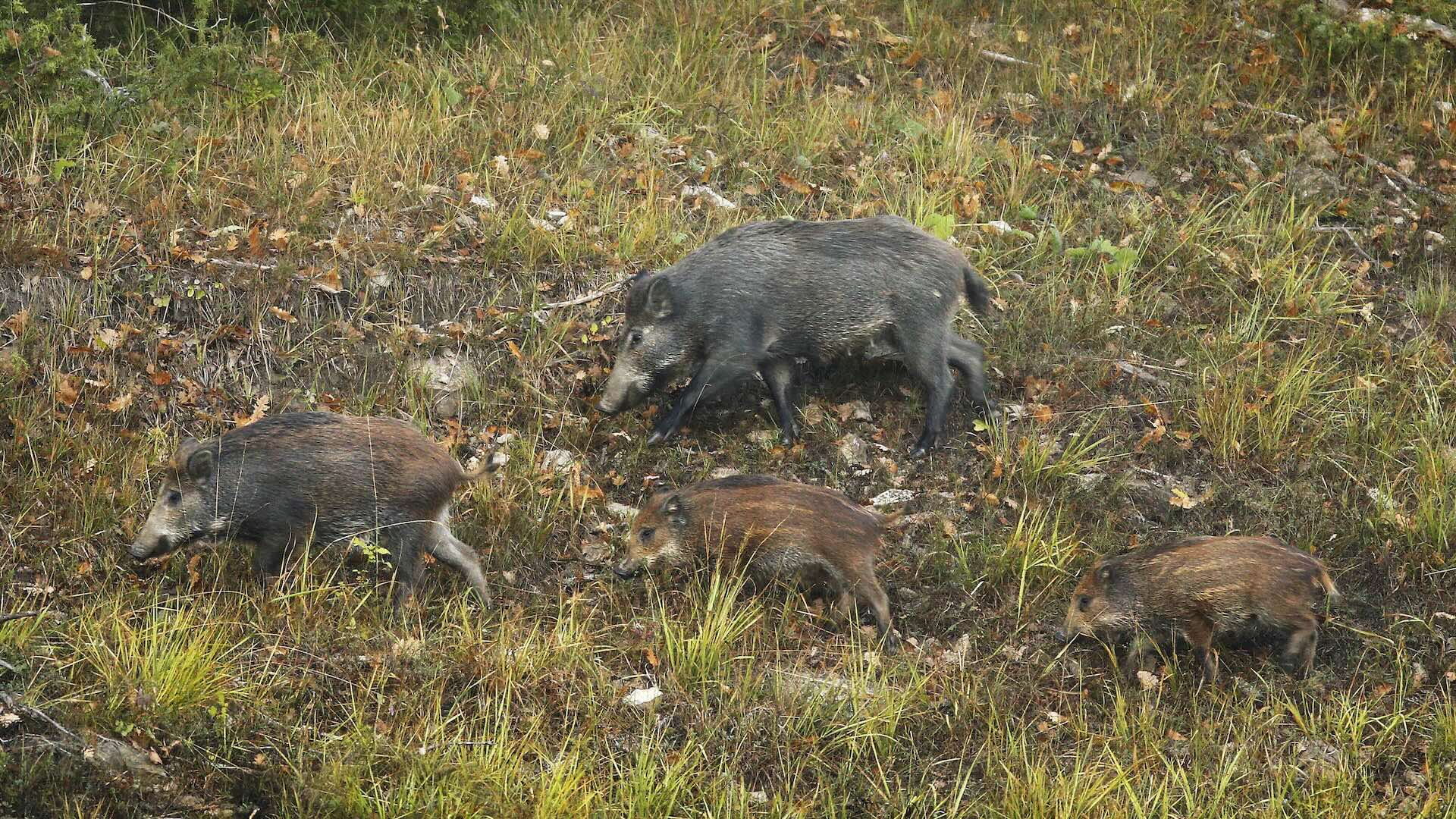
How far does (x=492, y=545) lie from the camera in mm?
5926

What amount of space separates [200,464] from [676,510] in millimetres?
1821

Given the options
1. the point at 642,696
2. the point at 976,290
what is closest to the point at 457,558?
the point at 642,696

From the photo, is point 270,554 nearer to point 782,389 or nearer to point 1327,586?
point 782,389

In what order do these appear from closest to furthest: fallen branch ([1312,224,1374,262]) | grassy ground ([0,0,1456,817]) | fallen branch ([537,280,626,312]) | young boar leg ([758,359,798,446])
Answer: grassy ground ([0,0,1456,817])
young boar leg ([758,359,798,446])
fallen branch ([537,280,626,312])
fallen branch ([1312,224,1374,262])

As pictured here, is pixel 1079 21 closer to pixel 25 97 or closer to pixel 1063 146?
pixel 1063 146

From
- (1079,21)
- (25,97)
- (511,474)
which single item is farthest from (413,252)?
(1079,21)

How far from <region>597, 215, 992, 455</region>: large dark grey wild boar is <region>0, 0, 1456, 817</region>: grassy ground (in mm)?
242

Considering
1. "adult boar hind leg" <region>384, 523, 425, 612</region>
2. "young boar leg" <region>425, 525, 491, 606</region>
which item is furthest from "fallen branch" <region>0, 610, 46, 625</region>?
"young boar leg" <region>425, 525, 491, 606</region>

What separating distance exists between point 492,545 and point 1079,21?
6462 mm

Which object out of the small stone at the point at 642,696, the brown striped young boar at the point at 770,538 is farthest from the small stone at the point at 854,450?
the small stone at the point at 642,696

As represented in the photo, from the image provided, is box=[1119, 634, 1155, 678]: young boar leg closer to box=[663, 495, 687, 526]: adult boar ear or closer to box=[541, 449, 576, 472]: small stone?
box=[663, 495, 687, 526]: adult boar ear

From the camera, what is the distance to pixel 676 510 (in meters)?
5.66

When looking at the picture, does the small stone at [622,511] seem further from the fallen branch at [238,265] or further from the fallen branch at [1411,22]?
the fallen branch at [1411,22]

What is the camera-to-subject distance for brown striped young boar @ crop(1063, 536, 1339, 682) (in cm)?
545
